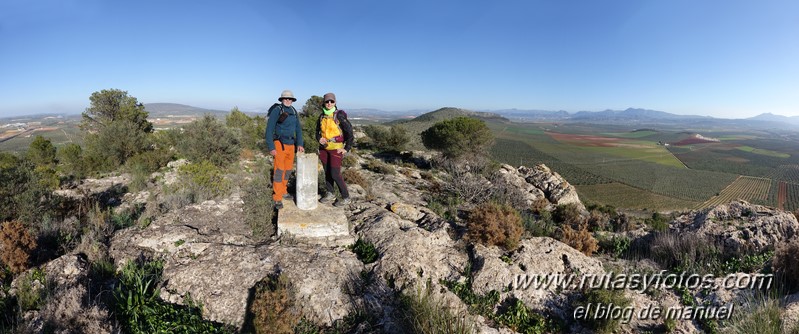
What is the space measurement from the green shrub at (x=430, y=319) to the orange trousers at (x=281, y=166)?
3.69 meters

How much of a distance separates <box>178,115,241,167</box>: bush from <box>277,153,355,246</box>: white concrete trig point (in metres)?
14.1

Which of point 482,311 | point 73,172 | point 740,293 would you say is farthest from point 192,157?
point 740,293

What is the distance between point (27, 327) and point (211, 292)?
175cm

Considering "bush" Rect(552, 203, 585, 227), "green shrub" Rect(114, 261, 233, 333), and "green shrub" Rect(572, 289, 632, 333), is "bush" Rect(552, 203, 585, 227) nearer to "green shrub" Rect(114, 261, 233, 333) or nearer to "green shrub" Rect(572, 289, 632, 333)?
"green shrub" Rect(572, 289, 632, 333)

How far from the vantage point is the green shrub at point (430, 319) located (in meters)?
3.67

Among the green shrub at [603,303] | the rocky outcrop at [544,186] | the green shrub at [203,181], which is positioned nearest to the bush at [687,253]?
the green shrub at [603,303]

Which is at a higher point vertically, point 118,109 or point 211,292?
point 118,109

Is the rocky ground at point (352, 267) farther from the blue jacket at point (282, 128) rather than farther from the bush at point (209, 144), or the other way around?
the bush at point (209, 144)

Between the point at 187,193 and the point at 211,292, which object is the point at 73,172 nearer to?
the point at 187,193

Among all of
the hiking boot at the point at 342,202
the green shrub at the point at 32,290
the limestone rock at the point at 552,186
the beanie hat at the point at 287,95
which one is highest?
the beanie hat at the point at 287,95

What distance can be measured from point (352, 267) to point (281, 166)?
2.62 meters

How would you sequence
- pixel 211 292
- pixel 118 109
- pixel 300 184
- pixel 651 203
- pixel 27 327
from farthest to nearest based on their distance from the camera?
1. pixel 651 203
2. pixel 118 109
3. pixel 300 184
4. pixel 211 292
5. pixel 27 327

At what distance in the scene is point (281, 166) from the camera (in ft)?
21.0

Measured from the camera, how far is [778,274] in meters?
5.31
